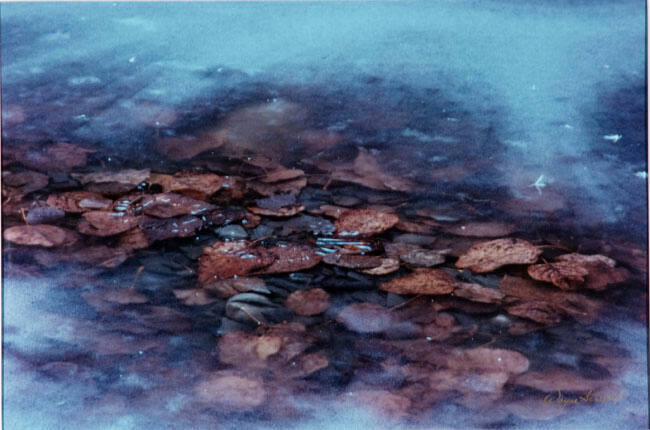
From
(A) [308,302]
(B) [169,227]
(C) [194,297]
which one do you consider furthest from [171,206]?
(A) [308,302]

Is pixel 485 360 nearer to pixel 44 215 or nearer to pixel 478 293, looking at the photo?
pixel 478 293

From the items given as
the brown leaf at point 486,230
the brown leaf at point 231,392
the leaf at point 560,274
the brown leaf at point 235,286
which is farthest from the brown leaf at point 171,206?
the leaf at point 560,274

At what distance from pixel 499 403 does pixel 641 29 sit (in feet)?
1.82

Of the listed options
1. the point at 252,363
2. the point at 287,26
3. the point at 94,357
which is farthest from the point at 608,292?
the point at 94,357

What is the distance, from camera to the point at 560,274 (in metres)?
0.98

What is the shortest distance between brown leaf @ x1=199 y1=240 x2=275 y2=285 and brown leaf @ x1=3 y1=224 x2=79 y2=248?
19 centimetres

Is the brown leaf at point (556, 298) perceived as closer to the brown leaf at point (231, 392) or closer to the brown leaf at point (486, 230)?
the brown leaf at point (486, 230)

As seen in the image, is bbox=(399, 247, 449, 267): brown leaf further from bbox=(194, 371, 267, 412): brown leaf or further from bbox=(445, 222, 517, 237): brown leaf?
bbox=(194, 371, 267, 412): brown leaf

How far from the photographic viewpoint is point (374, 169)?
1036 mm

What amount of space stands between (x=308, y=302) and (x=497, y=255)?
0.87ft
